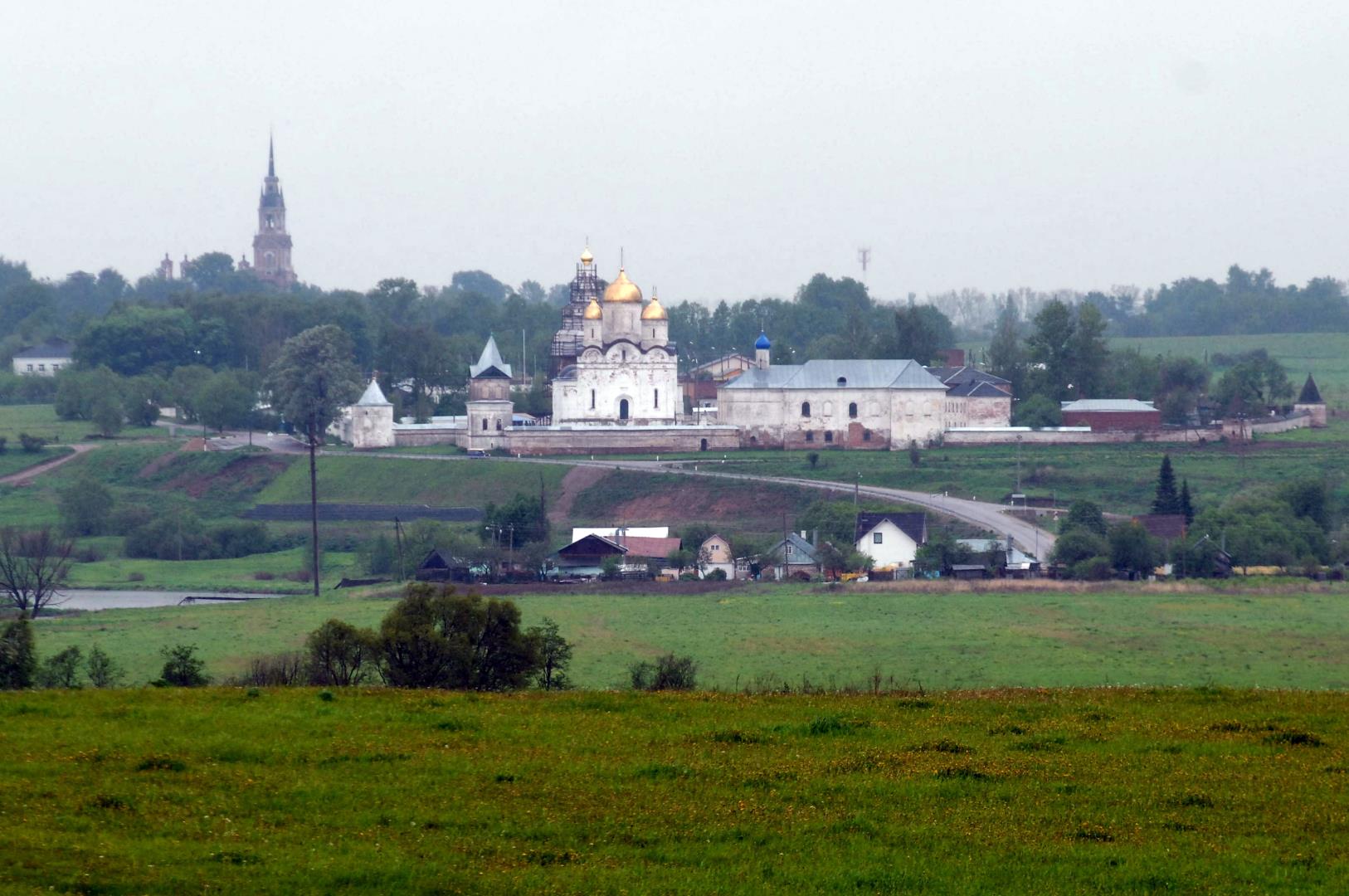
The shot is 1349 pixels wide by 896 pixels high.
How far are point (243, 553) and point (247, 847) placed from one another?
158ft

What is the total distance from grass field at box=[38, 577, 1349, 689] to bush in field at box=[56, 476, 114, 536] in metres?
18.6

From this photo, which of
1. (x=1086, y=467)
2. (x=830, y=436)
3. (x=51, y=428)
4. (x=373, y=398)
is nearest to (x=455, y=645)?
(x=1086, y=467)

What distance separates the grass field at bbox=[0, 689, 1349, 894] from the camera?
31.6 feet

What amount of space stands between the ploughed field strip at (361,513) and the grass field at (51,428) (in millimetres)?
16971

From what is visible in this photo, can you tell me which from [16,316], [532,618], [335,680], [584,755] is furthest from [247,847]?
[16,316]

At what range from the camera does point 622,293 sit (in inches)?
3046

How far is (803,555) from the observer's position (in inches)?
1874

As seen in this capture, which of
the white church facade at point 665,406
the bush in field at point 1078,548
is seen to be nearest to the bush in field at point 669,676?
the bush in field at point 1078,548

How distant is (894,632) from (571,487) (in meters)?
29.4

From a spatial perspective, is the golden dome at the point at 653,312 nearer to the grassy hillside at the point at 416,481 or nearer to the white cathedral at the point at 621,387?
the white cathedral at the point at 621,387

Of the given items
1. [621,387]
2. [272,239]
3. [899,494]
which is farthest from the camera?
[272,239]

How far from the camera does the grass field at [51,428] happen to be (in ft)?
253

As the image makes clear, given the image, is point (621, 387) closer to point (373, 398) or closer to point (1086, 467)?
point (373, 398)

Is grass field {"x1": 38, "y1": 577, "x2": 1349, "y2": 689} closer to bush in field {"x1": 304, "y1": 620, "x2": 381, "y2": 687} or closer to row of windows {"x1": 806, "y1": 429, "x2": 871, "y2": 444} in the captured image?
bush in field {"x1": 304, "y1": 620, "x2": 381, "y2": 687}
